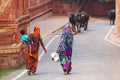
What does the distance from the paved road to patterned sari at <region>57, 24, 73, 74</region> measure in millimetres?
289

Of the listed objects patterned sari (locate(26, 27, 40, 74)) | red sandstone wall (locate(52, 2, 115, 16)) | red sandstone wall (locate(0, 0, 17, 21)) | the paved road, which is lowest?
red sandstone wall (locate(52, 2, 115, 16))

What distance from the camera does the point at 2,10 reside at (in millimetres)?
18719

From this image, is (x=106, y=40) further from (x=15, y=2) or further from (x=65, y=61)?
(x=65, y=61)

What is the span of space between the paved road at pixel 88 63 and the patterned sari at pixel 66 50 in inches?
11.4

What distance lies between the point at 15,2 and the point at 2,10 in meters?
0.65

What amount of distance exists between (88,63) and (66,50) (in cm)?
317

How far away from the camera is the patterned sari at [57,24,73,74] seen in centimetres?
1568

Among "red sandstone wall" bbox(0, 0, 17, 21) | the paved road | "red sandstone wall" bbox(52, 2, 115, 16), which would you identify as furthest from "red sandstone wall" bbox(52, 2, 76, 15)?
"red sandstone wall" bbox(0, 0, 17, 21)

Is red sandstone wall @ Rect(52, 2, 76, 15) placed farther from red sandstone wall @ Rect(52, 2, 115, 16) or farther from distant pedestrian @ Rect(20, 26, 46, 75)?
distant pedestrian @ Rect(20, 26, 46, 75)

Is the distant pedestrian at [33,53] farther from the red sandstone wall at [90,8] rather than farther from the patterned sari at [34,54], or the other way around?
the red sandstone wall at [90,8]

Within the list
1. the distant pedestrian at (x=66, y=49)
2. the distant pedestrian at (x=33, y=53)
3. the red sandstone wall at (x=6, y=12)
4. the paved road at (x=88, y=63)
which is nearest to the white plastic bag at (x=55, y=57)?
the distant pedestrian at (x=66, y=49)

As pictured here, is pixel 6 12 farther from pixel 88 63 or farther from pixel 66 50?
pixel 66 50

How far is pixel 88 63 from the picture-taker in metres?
18.7

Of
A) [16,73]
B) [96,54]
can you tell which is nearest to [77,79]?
[16,73]
